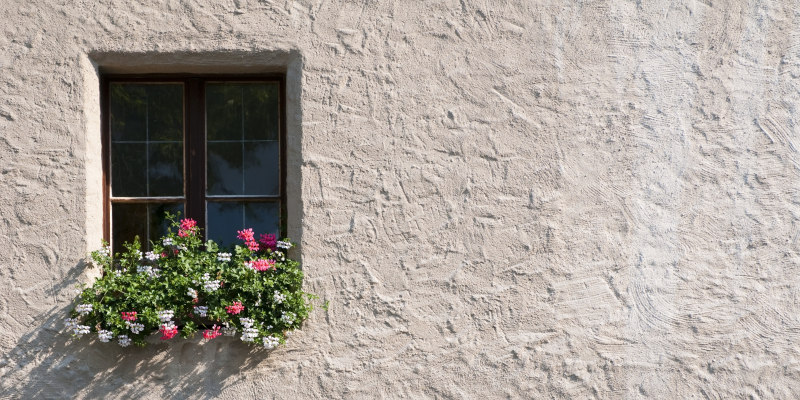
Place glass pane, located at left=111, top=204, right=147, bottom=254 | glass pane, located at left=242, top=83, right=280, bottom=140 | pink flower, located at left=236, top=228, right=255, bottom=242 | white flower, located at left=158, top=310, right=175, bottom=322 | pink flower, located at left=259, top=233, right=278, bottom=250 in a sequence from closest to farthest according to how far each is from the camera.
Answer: white flower, located at left=158, top=310, right=175, bottom=322 → pink flower, located at left=236, top=228, right=255, bottom=242 → pink flower, located at left=259, top=233, right=278, bottom=250 → glass pane, located at left=111, top=204, right=147, bottom=254 → glass pane, located at left=242, top=83, right=280, bottom=140

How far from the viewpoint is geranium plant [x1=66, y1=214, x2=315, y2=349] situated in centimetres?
367

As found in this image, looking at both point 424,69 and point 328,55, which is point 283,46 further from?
point 424,69

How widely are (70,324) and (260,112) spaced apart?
143 centimetres

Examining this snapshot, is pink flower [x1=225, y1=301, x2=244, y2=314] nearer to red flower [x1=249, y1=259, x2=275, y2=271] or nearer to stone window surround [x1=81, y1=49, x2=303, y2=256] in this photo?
red flower [x1=249, y1=259, x2=275, y2=271]

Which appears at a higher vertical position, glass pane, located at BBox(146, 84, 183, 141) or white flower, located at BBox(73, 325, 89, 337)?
glass pane, located at BBox(146, 84, 183, 141)

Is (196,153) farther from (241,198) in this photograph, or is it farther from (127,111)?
(127,111)

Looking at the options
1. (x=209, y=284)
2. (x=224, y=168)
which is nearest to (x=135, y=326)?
(x=209, y=284)

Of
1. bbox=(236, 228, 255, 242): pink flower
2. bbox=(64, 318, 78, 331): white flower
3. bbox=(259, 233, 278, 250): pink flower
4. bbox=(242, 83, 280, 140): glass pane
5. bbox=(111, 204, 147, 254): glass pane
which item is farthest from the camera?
bbox=(242, 83, 280, 140): glass pane

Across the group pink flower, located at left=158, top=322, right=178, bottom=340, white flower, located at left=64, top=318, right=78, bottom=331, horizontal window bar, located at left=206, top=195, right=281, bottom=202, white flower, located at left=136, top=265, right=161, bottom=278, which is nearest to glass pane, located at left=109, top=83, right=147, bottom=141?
horizontal window bar, located at left=206, top=195, right=281, bottom=202

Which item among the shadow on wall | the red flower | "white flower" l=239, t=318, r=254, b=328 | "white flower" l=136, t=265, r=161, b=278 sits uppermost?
the red flower

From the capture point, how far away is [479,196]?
154 inches

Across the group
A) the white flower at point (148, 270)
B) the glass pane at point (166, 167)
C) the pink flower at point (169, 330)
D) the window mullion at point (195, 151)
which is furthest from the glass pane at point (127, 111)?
the pink flower at point (169, 330)

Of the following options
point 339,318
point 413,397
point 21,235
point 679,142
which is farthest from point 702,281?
point 21,235

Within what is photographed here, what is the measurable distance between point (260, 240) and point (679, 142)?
2.20m
